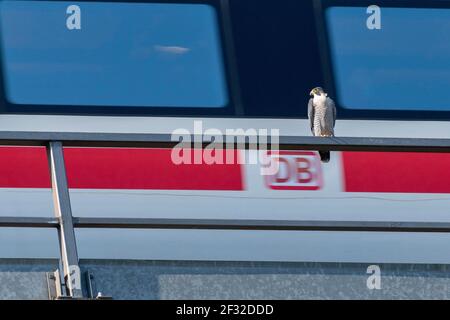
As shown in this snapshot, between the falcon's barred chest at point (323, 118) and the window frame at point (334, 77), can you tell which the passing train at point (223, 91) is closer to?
the window frame at point (334, 77)

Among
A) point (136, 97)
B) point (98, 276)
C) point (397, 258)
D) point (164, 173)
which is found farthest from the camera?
point (136, 97)

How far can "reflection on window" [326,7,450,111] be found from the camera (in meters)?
6.88

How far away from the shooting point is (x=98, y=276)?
9.76 ft

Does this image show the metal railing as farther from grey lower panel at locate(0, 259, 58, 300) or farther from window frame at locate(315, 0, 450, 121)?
window frame at locate(315, 0, 450, 121)

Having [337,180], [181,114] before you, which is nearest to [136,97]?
[181,114]

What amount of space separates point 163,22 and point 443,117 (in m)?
1.87

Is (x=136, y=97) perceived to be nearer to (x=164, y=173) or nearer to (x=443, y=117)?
(x=164, y=173)

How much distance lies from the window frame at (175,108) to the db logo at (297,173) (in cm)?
70

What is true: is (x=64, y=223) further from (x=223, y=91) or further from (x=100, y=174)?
(x=223, y=91)

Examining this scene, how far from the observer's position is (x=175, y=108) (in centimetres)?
671

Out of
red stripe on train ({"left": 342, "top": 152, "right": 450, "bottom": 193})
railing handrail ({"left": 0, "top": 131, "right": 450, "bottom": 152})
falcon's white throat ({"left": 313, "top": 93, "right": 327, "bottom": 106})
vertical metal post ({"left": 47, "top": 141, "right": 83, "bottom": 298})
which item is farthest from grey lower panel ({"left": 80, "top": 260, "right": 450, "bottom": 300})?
red stripe on train ({"left": 342, "top": 152, "right": 450, "bottom": 193})

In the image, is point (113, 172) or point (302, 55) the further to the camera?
point (302, 55)

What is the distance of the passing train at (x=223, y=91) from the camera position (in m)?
6.30

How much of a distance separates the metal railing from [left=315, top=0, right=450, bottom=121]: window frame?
368cm
